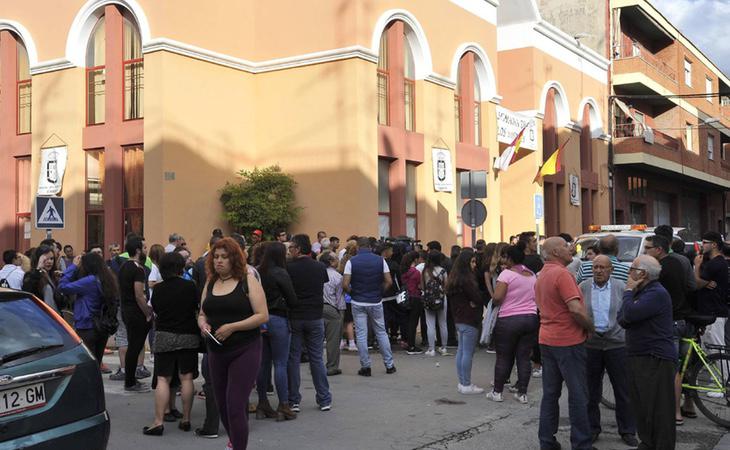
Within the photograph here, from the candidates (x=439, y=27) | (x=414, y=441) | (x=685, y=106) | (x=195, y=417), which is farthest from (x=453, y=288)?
(x=685, y=106)

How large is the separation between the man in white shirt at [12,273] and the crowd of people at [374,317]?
0.10ft

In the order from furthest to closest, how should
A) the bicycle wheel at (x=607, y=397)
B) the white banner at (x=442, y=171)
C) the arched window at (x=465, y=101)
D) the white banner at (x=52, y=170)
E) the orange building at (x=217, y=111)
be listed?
1. the arched window at (x=465, y=101)
2. the white banner at (x=442, y=171)
3. the white banner at (x=52, y=170)
4. the orange building at (x=217, y=111)
5. the bicycle wheel at (x=607, y=397)

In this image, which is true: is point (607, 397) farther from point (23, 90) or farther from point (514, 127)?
point (514, 127)

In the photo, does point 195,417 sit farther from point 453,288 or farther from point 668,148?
point 668,148

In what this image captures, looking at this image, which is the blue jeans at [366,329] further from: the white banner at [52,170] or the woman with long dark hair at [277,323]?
the white banner at [52,170]

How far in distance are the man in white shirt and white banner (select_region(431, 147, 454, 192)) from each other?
→ 12966 mm

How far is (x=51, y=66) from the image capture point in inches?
775

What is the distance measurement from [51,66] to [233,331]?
16.2 meters

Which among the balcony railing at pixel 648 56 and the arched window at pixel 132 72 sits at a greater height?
Answer: the balcony railing at pixel 648 56

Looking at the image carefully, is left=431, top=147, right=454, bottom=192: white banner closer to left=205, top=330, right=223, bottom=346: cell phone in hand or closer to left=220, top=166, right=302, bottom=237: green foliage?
left=220, top=166, right=302, bottom=237: green foliage

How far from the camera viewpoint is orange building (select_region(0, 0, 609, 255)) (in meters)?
18.5

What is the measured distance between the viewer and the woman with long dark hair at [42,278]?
9844mm

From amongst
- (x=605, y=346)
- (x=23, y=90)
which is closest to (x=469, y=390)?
(x=605, y=346)

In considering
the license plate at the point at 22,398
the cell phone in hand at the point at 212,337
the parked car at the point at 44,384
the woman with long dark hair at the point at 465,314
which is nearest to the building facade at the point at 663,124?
the woman with long dark hair at the point at 465,314
